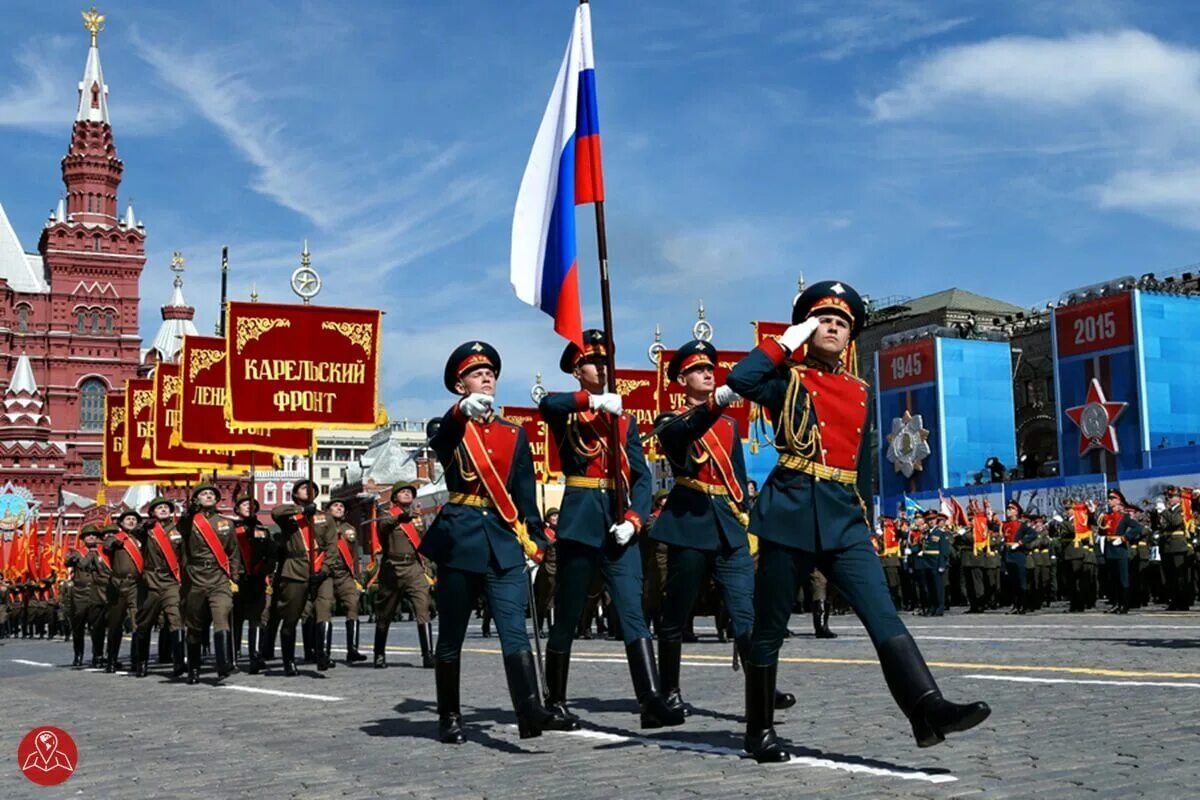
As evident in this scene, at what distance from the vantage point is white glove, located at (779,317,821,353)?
606 centimetres

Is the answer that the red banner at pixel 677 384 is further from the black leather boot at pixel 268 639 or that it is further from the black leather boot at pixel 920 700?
the black leather boot at pixel 920 700

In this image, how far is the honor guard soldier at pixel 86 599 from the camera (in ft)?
66.3

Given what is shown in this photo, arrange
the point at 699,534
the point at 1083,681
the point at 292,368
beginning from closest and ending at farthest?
1. the point at 699,534
2. the point at 1083,681
3. the point at 292,368

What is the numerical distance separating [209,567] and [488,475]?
23.6 feet

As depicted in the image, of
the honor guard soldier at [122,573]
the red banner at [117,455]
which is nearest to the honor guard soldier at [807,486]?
the honor guard soldier at [122,573]

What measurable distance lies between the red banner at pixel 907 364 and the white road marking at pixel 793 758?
48.7 m

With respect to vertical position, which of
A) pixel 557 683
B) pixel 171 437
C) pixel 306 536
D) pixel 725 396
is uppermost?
pixel 171 437

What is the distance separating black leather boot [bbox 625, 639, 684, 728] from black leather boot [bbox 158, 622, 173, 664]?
9658mm

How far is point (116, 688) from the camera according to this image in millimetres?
14047

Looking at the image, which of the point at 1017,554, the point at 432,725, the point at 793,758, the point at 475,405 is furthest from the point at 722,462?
the point at 1017,554

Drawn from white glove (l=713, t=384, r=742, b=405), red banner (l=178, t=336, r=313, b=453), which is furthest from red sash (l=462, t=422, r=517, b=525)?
red banner (l=178, t=336, r=313, b=453)

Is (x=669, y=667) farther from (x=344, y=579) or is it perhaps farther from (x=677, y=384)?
(x=677, y=384)

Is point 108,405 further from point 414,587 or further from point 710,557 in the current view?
point 710,557

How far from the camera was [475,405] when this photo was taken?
7.29 metres
